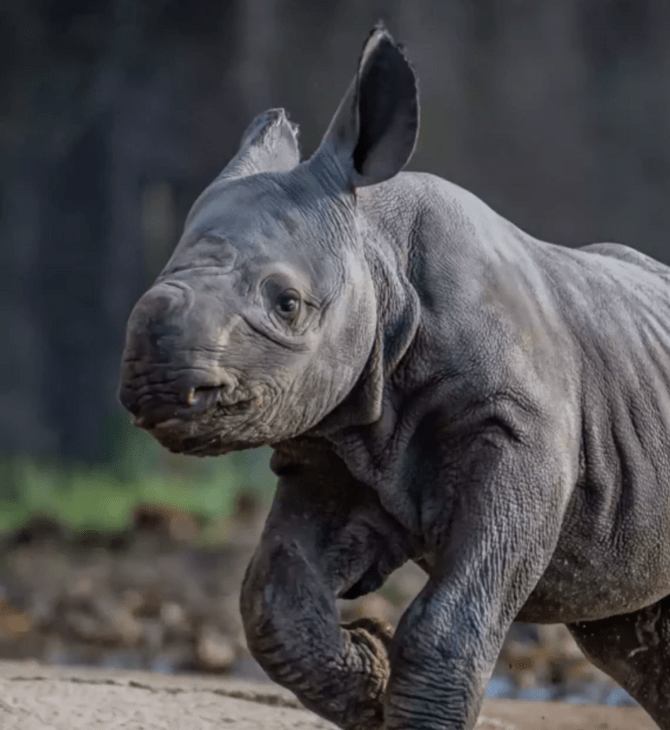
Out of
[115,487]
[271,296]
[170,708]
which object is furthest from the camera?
[115,487]

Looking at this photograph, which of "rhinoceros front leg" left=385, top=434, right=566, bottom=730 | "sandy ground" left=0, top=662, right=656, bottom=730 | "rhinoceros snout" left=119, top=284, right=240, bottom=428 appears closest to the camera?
"rhinoceros snout" left=119, top=284, right=240, bottom=428

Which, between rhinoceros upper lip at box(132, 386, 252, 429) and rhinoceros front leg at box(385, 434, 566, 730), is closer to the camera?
rhinoceros upper lip at box(132, 386, 252, 429)

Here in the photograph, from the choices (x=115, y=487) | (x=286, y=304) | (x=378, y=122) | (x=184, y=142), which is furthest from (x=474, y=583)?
(x=115, y=487)

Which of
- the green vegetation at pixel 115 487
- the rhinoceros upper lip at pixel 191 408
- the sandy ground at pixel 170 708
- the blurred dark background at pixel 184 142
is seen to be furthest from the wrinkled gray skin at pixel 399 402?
the green vegetation at pixel 115 487

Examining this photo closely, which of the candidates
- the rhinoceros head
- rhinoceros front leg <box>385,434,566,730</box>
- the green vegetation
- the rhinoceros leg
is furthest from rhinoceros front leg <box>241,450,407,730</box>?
the green vegetation

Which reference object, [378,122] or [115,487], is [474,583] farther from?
[115,487]

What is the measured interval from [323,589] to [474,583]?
1.49 ft

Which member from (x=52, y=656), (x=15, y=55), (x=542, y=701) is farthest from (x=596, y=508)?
(x=15, y=55)

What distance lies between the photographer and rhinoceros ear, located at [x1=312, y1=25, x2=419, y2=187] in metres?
3.01

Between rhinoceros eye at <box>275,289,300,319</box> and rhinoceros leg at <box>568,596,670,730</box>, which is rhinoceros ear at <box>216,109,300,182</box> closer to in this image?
rhinoceros eye at <box>275,289,300,319</box>

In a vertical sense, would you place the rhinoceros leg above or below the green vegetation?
above

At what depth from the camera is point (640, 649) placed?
4.01 meters

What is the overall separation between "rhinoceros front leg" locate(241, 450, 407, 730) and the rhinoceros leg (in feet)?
2.88

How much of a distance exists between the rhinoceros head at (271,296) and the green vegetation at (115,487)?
25.8ft
